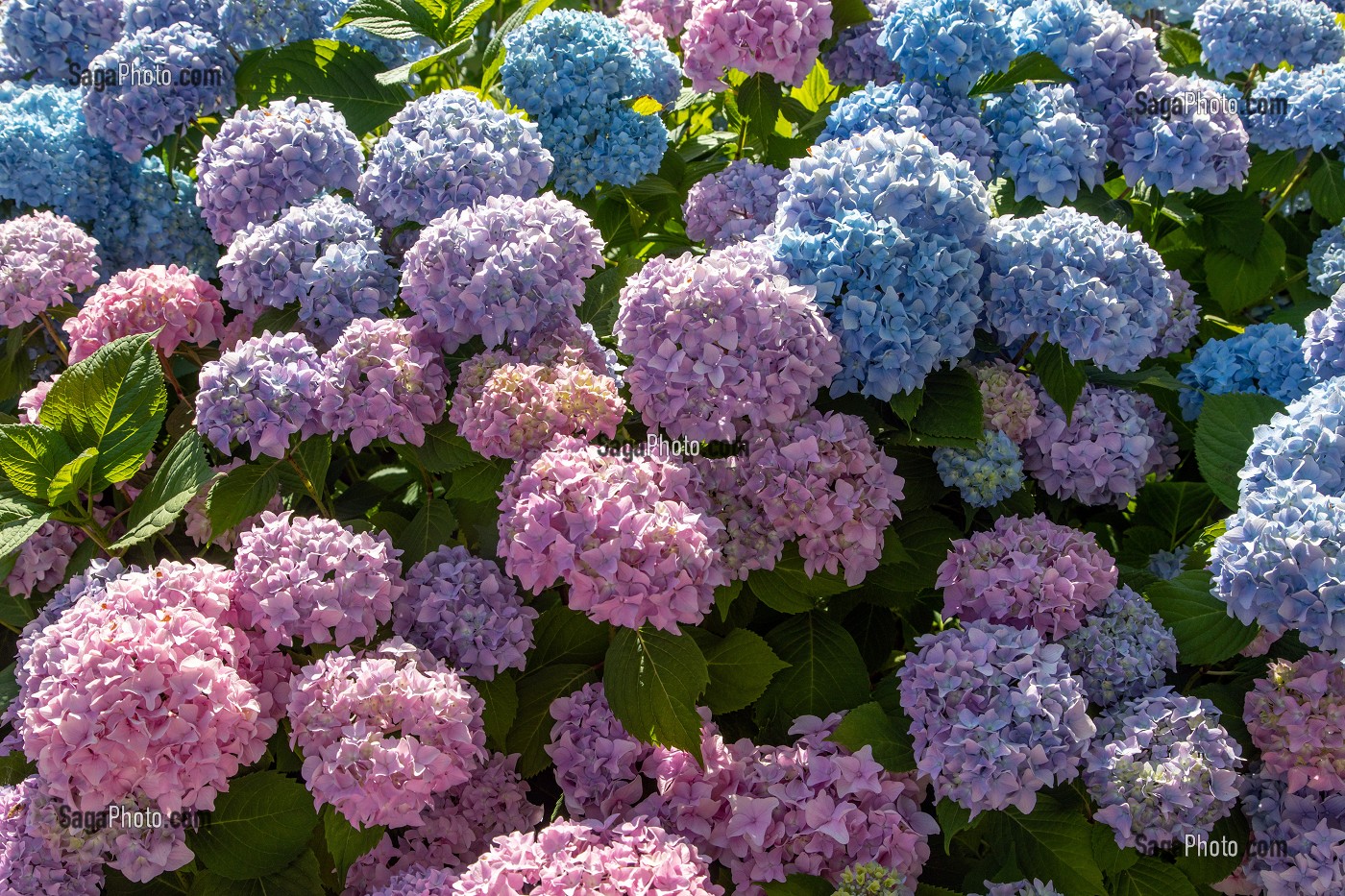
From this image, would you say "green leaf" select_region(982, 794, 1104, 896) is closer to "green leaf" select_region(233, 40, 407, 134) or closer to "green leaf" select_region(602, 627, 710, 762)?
"green leaf" select_region(602, 627, 710, 762)

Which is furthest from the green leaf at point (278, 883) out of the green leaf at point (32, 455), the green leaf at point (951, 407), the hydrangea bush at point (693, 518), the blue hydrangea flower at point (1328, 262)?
the blue hydrangea flower at point (1328, 262)

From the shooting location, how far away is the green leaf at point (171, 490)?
2.29 m

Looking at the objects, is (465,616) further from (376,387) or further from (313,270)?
(313,270)

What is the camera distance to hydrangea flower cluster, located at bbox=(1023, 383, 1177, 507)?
7.94 ft

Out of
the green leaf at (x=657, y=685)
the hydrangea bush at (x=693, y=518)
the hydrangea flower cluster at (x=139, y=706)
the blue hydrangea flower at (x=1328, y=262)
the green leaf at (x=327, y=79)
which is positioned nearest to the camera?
the hydrangea flower cluster at (x=139, y=706)

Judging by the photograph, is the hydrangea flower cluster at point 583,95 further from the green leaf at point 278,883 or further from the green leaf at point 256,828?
the green leaf at point 278,883

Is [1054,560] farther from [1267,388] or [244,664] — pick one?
[244,664]

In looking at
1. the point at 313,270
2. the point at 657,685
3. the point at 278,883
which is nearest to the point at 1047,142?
the point at 657,685

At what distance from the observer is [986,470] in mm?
2311

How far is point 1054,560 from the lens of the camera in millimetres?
2250

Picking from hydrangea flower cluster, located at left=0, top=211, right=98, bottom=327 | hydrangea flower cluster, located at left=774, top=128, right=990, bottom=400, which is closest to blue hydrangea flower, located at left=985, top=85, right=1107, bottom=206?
hydrangea flower cluster, located at left=774, top=128, right=990, bottom=400

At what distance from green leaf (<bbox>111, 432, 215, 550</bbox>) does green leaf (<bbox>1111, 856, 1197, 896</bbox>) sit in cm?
201

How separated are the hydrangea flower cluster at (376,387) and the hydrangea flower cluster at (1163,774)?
147 cm

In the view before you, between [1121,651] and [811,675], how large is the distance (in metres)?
0.62
